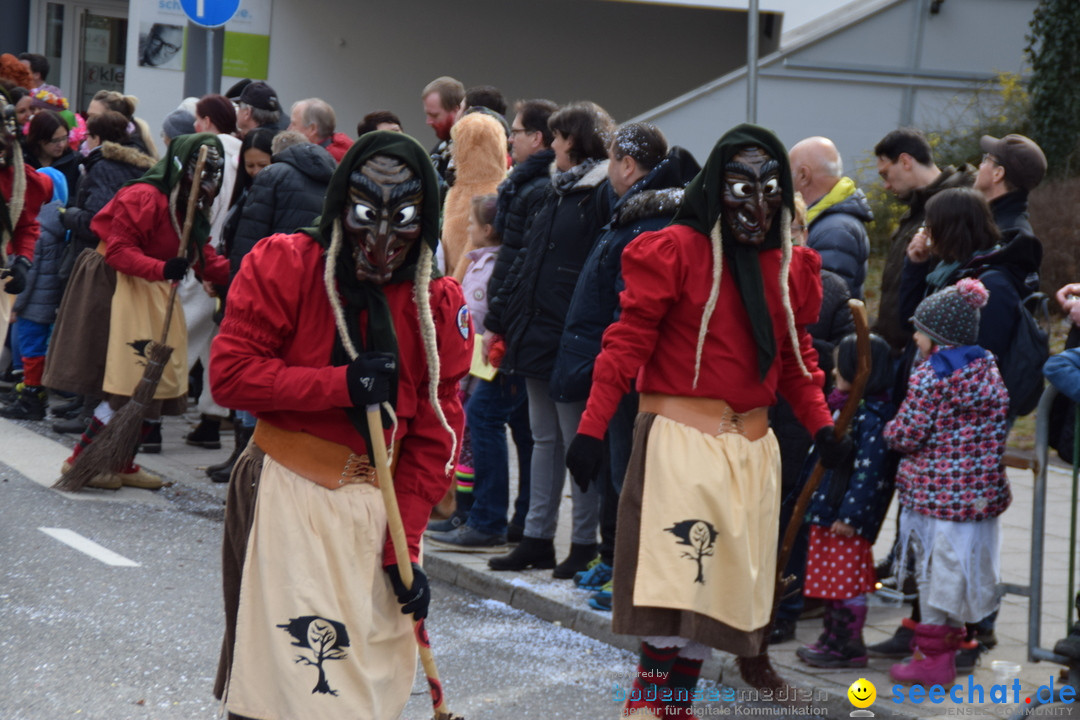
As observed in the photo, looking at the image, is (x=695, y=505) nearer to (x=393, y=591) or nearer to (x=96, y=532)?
(x=393, y=591)

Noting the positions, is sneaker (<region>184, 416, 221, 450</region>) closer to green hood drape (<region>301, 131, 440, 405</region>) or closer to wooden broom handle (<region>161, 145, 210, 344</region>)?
wooden broom handle (<region>161, 145, 210, 344</region>)

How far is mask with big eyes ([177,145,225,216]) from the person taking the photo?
23.9 feet

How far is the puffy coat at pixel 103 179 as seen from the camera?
852cm

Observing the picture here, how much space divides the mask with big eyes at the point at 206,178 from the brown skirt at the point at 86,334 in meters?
0.90

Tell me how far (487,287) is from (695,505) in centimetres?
289

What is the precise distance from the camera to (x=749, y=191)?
4145 mm

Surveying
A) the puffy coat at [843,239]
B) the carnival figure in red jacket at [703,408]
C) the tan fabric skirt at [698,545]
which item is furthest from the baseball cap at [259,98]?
the tan fabric skirt at [698,545]

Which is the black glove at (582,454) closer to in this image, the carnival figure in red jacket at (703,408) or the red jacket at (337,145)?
the carnival figure in red jacket at (703,408)

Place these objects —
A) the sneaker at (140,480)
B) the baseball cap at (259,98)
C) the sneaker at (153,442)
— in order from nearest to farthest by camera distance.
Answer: the sneaker at (140,480) → the baseball cap at (259,98) → the sneaker at (153,442)

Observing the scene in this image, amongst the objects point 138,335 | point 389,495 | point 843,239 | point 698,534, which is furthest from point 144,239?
point 389,495

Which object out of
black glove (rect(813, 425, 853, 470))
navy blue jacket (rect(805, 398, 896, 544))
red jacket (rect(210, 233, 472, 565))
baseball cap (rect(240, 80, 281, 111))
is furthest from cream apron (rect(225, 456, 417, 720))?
baseball cap (rect(240, 80, 281, 111))

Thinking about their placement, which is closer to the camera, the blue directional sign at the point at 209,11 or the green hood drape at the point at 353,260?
the green hood drape at the point at 353,260

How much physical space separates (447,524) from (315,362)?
12.6 feet

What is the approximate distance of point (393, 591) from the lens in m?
3.36
